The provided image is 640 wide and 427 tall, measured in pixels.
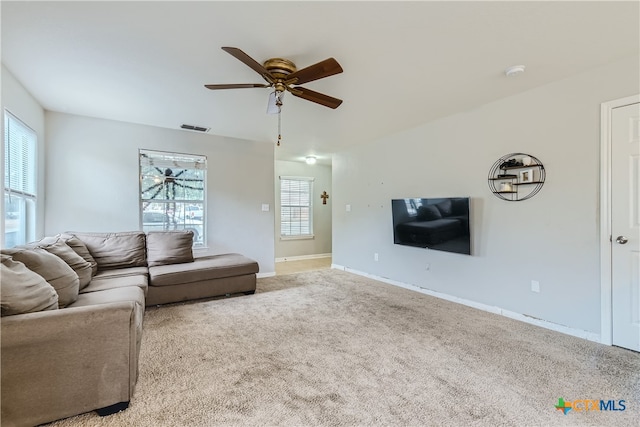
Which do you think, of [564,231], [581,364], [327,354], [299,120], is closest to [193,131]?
[299,120]

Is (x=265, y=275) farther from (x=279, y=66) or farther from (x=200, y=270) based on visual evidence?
(x=279, y=66)

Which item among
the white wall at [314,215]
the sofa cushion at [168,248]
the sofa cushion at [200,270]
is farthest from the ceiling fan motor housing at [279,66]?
the white wall at [314,215]

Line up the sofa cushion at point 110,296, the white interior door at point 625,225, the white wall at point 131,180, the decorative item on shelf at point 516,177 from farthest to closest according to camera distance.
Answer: the white wall at point 131,180 → the decorative item on shelf at point 516,177 → the white interior door at point 625,225 → the sofa cushion at point 110,296

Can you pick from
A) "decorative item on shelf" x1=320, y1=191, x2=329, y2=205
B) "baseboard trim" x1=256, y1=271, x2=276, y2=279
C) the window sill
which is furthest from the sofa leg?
"decorative item on shelf" x1=320, y1=191, x2=329, y2=205

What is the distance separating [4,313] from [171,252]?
2.44 metres

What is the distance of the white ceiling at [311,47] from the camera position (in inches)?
70.8

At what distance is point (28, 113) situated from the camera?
10.0 ft

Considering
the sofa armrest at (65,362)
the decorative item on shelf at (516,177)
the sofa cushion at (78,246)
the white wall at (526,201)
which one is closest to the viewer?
the sofa armrest at (65,362)

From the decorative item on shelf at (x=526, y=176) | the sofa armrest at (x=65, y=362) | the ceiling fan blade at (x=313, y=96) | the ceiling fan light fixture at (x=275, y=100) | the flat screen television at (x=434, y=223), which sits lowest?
the sofa armrest at (x=65, y=362)

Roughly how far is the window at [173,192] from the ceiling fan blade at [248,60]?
2.80m

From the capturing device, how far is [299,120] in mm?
3879

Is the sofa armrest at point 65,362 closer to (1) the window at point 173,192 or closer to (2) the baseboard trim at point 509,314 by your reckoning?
(1) the window at point 173,192

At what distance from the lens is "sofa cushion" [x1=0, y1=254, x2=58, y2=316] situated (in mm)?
1451

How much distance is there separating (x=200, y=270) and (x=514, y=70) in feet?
12.9
